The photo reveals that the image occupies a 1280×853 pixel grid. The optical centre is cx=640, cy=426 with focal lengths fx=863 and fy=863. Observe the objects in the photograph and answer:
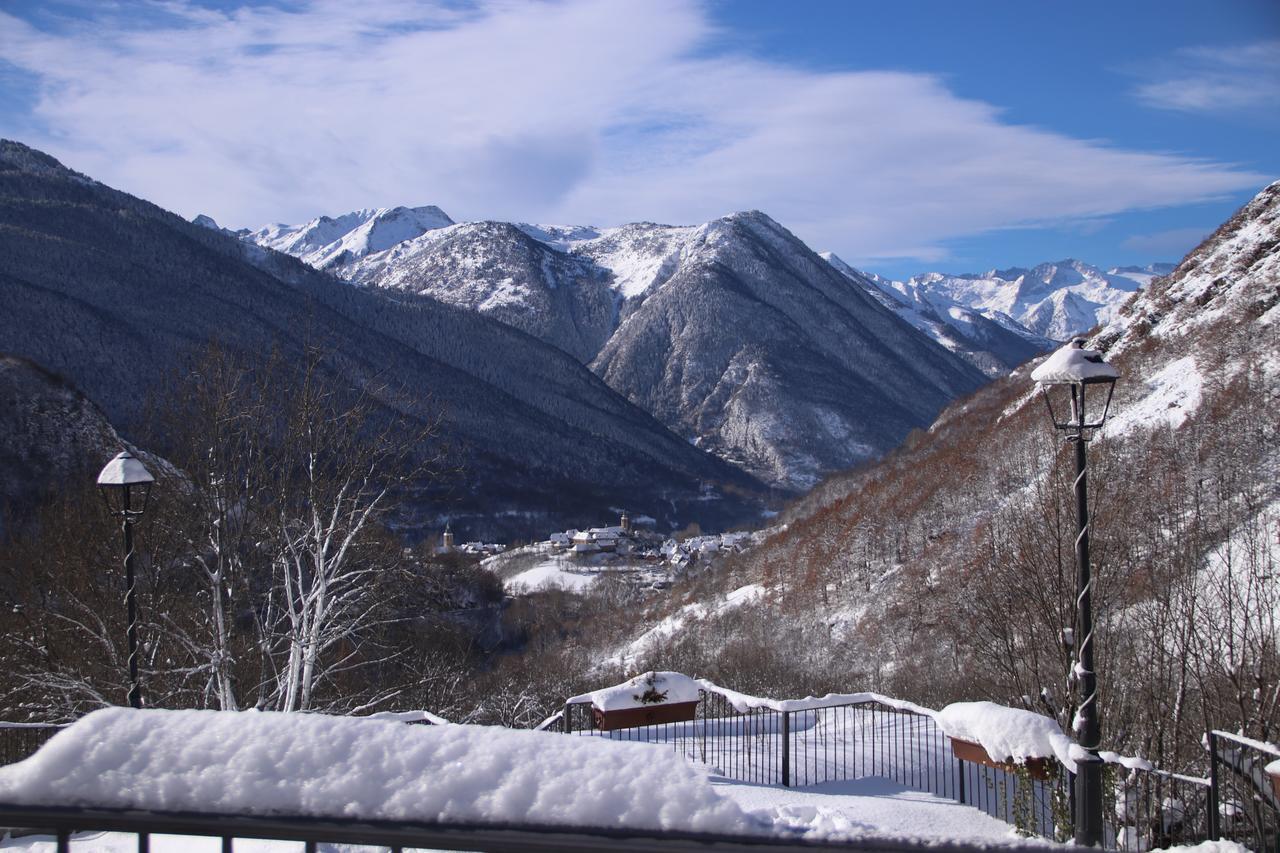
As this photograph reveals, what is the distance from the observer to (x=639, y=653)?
46188mm

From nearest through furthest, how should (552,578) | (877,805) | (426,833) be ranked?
(426,833)
(877,805)
(552,578)

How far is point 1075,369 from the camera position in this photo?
7.03m

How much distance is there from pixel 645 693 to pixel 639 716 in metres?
0.36

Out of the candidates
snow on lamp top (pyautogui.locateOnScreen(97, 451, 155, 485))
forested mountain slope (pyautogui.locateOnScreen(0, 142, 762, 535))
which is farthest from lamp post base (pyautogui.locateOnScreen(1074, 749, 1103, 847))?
forested mountain slope (pyautogui.locateOnScreen(0, 142, 762, 535))

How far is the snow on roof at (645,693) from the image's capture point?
12844mm

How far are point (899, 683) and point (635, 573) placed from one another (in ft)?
184

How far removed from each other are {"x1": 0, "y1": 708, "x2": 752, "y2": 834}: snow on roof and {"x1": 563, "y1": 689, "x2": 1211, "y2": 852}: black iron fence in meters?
5.01

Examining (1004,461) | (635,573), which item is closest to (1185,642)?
(1004,461)

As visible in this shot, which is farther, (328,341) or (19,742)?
(328,341)

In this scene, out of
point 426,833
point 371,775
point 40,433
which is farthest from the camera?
point 40,433

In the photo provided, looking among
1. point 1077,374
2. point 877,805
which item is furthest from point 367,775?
point 877,805

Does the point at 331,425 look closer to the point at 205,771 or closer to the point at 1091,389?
the point at 205,771

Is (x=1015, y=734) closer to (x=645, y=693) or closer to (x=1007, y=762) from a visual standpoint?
(x=1007, y=762)

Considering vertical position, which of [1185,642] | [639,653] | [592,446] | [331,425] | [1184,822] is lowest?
[639,653]
